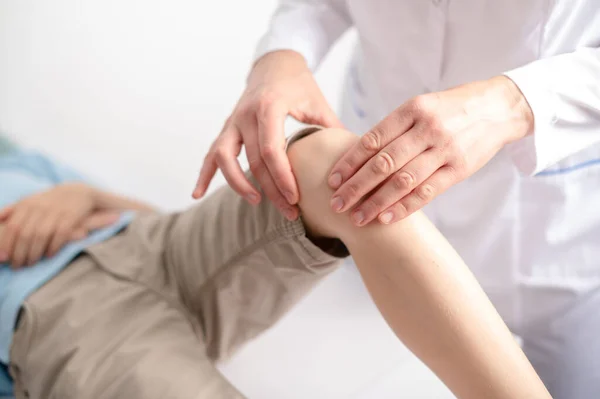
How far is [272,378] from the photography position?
86 cm

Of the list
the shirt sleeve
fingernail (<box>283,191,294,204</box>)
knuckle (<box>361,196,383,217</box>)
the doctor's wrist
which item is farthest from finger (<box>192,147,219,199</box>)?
the shirt sleeve

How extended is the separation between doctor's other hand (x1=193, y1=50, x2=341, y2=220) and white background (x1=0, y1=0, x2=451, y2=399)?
349 millimetres

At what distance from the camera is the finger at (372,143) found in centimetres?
53

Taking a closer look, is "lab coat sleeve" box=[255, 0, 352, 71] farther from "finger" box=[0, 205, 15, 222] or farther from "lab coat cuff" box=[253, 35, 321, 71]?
"finger" box=[0, 205, 15, 222]

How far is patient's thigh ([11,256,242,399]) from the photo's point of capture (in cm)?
62

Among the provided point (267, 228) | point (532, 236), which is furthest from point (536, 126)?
point (267, 228)

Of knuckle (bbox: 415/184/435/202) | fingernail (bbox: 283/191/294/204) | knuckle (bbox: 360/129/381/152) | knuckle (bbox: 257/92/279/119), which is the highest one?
knuckle (bbox: 257/92/279/119)

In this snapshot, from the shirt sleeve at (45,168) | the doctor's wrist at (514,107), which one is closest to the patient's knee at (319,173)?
the doctor's wrist at (514,107)

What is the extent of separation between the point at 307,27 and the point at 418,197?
15.2 inches

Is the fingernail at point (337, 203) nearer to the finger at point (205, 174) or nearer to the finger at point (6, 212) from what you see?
the finger at point (205, 174)

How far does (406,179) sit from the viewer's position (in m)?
0.52

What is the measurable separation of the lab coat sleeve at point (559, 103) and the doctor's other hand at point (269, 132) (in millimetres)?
216

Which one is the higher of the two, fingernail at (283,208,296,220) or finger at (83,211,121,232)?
fingernail at (283,208,296,220)

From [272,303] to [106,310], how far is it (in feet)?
0.65
